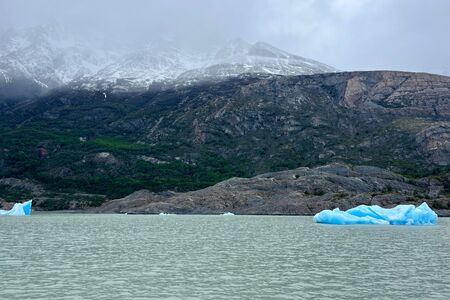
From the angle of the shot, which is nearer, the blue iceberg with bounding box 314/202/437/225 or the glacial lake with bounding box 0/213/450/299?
the glacial lake with bounding box 0/213/450/299

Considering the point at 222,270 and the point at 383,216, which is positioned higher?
the point at 383,216

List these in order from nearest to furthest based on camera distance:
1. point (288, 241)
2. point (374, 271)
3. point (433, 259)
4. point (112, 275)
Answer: point (112, 275)
point (374, 271)
point (433, 259)
point (288, 241)

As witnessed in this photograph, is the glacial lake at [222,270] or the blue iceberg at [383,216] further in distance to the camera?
the blue iceberg at [383,216]

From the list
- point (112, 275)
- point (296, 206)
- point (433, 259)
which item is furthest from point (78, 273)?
point (296, 206)

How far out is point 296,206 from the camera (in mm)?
183250

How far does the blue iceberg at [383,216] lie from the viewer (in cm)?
11806

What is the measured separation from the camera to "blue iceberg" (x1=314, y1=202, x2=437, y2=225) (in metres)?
118

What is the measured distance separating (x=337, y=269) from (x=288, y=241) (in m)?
25.7

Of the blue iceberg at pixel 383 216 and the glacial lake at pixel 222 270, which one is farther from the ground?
the blue iceberg at pixel 383 216

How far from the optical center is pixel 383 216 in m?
122

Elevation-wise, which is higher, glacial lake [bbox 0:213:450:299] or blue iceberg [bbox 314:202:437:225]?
blue iceberg [bbox 314:202:437:225]

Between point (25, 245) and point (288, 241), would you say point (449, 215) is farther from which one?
point (25, 245)

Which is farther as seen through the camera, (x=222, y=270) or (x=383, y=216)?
(x=383, y=216)

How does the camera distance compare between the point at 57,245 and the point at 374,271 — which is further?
the point at 57,245
